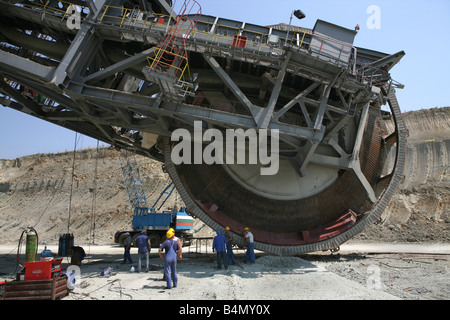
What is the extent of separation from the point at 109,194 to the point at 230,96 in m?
25.1

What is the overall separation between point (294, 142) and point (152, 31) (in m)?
5.05

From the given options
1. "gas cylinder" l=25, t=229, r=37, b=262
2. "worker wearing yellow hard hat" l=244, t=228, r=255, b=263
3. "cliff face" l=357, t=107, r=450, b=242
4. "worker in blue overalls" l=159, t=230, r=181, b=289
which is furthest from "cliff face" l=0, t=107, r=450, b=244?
"gas cylinder" l=25, t=229, r=37, b=262

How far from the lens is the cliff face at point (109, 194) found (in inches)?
830

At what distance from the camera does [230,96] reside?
1092 centimetres

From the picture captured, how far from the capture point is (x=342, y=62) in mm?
8758

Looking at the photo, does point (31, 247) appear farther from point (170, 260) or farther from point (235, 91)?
point (235, 91)

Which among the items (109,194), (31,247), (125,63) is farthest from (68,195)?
(31,247)

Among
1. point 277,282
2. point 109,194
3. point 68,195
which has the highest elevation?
point 109,194

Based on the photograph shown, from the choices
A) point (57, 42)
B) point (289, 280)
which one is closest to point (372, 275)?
point (289, 280)

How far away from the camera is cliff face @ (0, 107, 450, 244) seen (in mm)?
21094

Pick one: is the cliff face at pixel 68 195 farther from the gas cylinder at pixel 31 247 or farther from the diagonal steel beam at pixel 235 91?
the diagonal steel beam at pixel 235 91

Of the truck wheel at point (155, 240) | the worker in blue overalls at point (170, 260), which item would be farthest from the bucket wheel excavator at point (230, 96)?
the truck wheel at point (155, 240)

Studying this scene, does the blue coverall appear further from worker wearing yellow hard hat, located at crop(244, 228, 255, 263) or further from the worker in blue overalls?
worker wearing yellow hard hat, located at crop(244, 228, 255, 263)

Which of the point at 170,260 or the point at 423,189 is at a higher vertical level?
the point at 423,189
